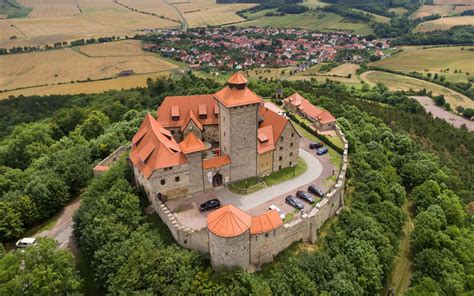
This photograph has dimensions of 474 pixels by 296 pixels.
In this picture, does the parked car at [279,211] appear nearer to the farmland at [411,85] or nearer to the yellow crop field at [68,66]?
the yellow crop field at [68,66]

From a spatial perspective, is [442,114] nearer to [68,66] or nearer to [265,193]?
[265,193]

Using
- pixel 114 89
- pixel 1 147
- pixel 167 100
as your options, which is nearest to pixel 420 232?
pixel 167 100

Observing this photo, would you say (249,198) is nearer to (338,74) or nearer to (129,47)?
→ (338,74)

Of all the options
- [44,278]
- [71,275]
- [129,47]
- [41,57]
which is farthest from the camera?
[129,47]

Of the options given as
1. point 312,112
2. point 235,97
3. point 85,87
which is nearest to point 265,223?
point 235,97

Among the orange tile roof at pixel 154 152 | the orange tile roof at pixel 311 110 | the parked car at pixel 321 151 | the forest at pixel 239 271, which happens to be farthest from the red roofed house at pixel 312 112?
the orange tile roof at pixel 154 152

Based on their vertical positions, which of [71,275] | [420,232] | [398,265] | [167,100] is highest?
[167,100]

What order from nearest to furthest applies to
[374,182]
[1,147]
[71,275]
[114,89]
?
1. [71,275]
2. [374,182]
3. [1,147]
4. [114,89]
